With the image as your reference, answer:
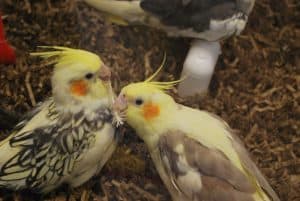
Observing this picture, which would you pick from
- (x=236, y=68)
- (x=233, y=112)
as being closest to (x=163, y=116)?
(x=233, y=112)

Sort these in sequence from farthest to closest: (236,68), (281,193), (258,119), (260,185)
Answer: (236,68), (258,119), (281,193), (260,185)

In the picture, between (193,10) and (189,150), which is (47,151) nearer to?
(189,150)

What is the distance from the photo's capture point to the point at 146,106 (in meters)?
1.32

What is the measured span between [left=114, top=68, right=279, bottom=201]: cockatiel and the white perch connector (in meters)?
0.19

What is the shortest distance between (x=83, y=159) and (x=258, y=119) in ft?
1.62

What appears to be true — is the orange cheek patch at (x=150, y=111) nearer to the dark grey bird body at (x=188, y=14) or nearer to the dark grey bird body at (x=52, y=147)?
the dark grey bird body at (x=52, y=147)

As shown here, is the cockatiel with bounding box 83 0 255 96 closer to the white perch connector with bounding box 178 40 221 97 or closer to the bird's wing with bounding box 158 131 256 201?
the white perch connector with bounding box 178 40 221 97

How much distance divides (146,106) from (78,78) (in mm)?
157

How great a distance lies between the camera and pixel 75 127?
129cm

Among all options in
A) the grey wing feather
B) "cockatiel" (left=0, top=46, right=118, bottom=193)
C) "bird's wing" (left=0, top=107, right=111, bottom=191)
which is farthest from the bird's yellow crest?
the grey wing feather

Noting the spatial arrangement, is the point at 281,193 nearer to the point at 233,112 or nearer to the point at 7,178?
the point at 233,112

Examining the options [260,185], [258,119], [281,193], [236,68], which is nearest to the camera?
[260,185]

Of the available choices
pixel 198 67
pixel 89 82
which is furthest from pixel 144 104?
pixel 198 67

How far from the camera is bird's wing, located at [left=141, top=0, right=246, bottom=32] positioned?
1492 millimetres
